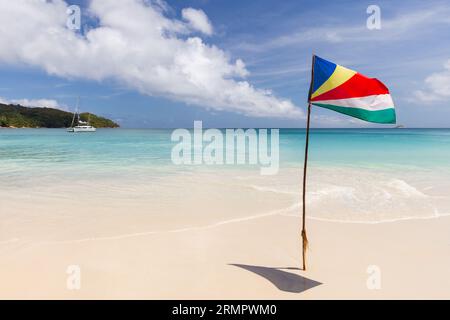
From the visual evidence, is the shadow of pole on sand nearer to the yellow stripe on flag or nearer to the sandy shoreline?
the sandy shoreline

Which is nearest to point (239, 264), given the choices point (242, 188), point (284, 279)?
point (284, 279)

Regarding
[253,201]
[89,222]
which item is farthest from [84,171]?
[253,201]

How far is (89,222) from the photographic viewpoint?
7.04 meters

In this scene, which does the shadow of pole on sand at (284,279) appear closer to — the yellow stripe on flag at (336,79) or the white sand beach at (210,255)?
the white sand beach at (210,255)

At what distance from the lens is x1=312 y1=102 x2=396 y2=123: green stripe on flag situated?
404cm

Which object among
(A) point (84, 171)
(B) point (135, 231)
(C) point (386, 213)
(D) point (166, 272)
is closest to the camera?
(D) point (166, 272)

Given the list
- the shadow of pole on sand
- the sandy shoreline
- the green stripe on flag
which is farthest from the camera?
the shadow of pole on sand

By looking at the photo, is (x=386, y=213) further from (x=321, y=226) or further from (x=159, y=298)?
(x=159, y=298)

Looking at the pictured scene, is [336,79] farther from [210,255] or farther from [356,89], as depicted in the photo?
[210,255]

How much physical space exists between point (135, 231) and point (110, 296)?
2437mm

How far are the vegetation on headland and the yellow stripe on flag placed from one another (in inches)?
6346

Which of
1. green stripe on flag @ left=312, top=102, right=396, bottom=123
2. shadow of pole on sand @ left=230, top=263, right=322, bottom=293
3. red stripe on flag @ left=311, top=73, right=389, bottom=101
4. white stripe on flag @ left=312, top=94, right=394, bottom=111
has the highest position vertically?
red stripe on flag @ left=311, top=73, right=389, bottom=101

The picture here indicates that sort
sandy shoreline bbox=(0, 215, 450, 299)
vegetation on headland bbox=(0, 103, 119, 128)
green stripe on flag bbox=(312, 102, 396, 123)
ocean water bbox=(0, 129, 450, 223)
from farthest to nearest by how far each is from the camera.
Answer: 1. vegetation on headland bbox=(0, 103, 119, 128)
2. ocean water bbox=(0, 129, 450, 223)
3. sandy shoreline bbox=(0, 215, 450, 299)
4. green stripe on flag bbox=(312, 102, 396, 123)

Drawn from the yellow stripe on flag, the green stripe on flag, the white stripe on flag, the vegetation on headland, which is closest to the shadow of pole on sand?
the green stripe on flag
